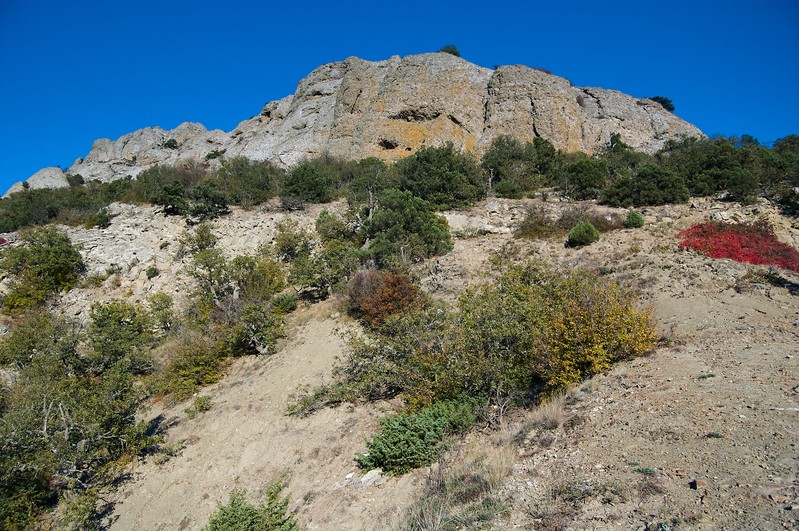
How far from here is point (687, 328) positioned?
921 cm

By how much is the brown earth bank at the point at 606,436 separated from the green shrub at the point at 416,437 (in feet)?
0.71

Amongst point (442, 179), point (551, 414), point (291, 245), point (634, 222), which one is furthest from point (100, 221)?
point (634, 222)

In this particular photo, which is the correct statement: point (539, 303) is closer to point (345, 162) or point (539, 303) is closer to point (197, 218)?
point (197, 218)

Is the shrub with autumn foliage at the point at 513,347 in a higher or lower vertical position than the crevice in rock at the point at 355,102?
lower

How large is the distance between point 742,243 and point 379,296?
12.5m

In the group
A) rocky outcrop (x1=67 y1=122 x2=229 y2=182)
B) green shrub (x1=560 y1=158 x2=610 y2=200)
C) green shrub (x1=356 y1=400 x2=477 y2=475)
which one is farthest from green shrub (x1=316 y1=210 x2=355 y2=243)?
rocky outcrop (x1=67 y1=122 x2=229 y2=182)

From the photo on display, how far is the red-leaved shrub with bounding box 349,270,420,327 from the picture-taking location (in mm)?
13586

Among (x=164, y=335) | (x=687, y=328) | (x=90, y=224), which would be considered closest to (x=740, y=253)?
(x=687, y=328)

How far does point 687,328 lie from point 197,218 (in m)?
24.9

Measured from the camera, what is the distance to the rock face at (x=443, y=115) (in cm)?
3662

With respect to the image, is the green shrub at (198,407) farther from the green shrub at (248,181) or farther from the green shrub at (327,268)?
the green shrub at (248,181)

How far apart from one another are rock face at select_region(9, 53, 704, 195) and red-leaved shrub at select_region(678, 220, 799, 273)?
69.7 feet

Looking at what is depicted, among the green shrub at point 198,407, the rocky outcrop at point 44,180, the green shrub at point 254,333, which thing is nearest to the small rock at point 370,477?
the green shrub at point 198,407

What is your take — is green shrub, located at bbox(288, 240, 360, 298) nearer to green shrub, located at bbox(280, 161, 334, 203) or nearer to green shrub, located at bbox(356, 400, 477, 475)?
green shrub, located at bbox(356, 400, 477, 475)
